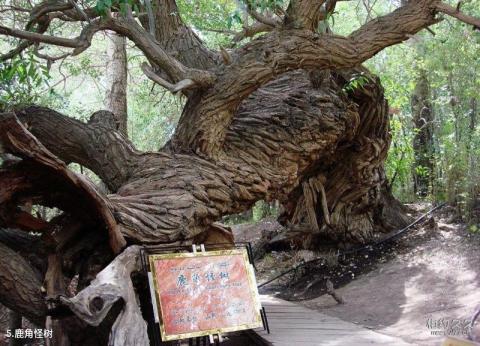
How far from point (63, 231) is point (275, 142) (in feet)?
9.17

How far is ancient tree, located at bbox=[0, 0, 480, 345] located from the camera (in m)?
3.44

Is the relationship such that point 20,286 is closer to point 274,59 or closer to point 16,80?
point 16,80

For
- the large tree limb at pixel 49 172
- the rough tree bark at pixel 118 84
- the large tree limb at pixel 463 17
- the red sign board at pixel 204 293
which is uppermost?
the rough tree bark at pixel 118 84

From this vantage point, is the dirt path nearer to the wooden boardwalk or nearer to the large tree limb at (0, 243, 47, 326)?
the wooden boardwalk

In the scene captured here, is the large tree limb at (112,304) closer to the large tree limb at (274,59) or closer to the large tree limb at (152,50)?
the large tree limb at (274,59)

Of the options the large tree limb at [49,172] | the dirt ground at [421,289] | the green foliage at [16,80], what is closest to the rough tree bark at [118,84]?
the green foliage at [16,80]

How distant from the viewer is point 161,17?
6.38 metres

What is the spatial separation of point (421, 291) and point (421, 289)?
0.06 m

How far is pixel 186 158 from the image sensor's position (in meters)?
5.00

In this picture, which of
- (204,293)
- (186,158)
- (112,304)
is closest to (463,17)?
(186,158)

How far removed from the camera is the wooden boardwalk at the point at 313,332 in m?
4.33

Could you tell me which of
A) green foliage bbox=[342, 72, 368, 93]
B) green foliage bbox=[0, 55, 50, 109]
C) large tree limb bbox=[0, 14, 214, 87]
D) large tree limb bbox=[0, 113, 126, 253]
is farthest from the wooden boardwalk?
green foliage bbox=[0, 55, 50, 109]

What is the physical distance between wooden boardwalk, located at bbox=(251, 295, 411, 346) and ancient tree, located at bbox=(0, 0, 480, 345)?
1104 millimetres

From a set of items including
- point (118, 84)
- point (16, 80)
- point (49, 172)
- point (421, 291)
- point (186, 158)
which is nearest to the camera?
point (49, 172)
